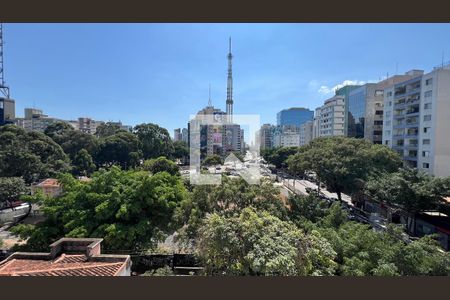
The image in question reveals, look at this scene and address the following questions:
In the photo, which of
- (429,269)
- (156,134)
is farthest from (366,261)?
(156,134)

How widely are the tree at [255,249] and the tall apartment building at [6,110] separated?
1300 inches

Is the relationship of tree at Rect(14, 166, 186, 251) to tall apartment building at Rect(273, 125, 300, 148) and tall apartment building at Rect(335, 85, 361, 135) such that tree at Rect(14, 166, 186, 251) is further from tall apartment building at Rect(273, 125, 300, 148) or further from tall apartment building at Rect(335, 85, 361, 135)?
tall apartment building at Rect(273, 125, 300, 148)

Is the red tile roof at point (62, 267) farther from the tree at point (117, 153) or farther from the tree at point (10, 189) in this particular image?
the tree at point (117, 153)

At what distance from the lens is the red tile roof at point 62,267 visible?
12.0 ft

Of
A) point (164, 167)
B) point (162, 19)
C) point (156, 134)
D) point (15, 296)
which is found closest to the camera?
point (15, 296)

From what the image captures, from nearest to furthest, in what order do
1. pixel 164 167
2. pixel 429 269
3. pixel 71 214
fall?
pixel 429 269 → pixel 71 214 → pixel 164 167

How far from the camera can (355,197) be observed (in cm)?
1683

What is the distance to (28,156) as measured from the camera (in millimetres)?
17656

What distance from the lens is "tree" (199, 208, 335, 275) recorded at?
12.9ft

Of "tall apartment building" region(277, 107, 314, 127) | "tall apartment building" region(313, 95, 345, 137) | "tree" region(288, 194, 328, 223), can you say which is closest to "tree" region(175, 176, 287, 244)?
"tree" region(288, 194, 328, 223)

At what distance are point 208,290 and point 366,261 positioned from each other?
3.94 m

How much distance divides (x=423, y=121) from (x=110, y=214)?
2252 cm

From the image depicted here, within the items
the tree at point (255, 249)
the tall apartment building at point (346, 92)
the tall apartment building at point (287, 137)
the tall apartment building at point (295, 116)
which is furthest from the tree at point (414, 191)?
the tall apartment building at point (295, 116)

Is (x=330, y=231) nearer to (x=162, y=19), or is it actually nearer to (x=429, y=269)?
(x=429, y=269)
